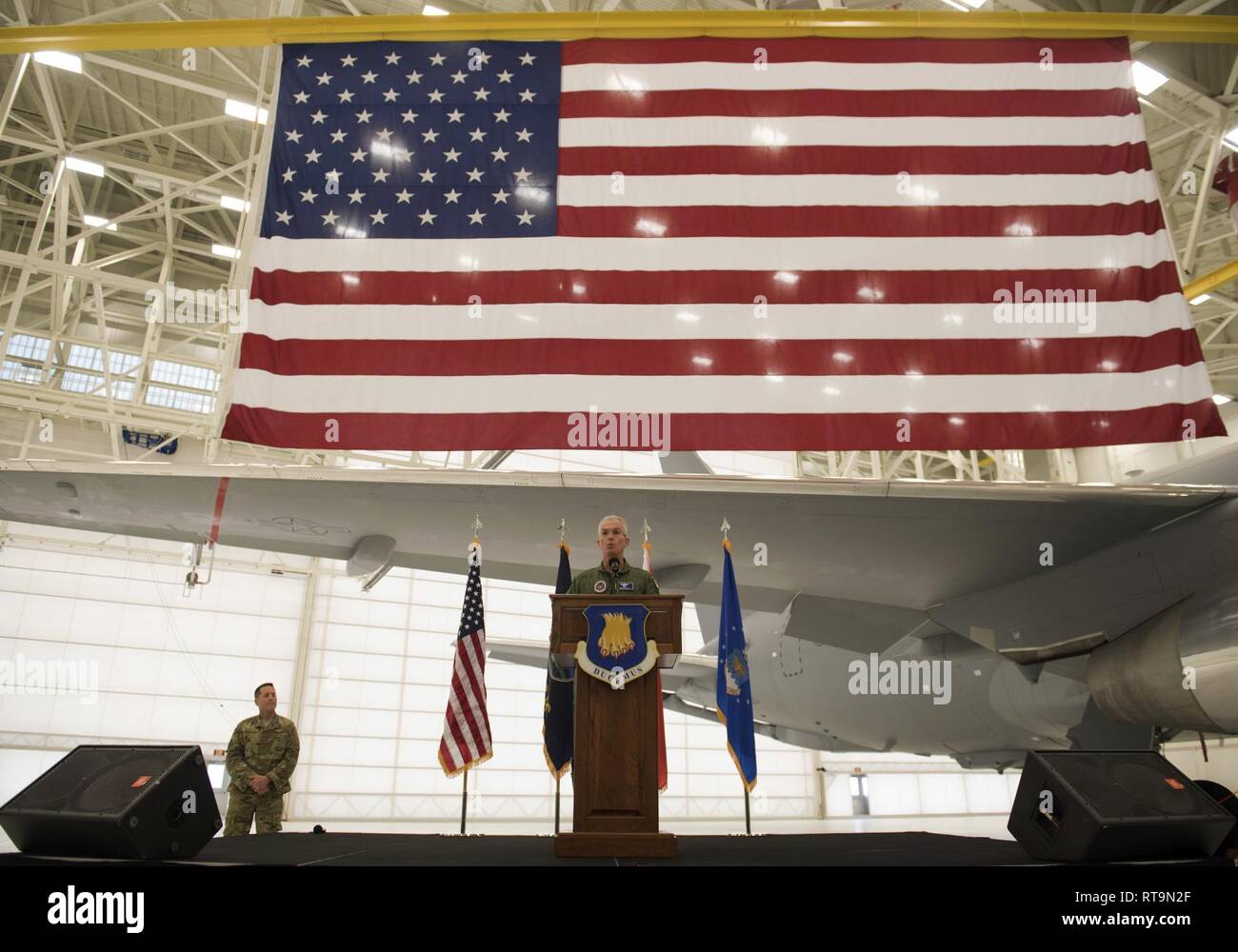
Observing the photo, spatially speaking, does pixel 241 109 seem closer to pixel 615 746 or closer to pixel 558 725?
pixel 558 725

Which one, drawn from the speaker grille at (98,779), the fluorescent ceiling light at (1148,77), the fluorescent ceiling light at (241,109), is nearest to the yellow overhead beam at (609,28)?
the speaker grille at (98,779)

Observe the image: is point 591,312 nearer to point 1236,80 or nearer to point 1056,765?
point 1056,765

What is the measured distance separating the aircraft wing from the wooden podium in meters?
1.44

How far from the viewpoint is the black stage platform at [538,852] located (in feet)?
10.6

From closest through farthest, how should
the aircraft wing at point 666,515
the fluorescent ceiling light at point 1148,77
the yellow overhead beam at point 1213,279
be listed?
the aircraft wing at point 666,515, the fluorescent ceiling light at point 1148,77, the yellow overhead beam at point 1213,279

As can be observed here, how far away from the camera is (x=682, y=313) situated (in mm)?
6430

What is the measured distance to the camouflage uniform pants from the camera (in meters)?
7.58

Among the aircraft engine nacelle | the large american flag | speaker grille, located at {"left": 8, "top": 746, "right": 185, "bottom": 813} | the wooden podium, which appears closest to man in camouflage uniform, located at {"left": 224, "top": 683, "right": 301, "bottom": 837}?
the large american flag

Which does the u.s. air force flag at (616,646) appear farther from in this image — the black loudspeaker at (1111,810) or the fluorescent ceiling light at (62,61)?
the fluorescent ceiling light at (62,61)

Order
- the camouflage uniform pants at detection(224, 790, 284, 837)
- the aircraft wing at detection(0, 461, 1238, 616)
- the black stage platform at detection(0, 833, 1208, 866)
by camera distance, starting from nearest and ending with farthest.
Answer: the black stage platform at detection(0, 833, 1208, 866) < the aircraft wing at detection(0, 461, 1238, 616) < the camouflage uniform pants at detection(224, 790, 284, 837)

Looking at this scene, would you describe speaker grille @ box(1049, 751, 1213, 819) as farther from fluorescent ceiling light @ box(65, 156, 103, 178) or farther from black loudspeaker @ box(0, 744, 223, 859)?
fluorescent ceiling light @ box(65, 156, 103, 178)

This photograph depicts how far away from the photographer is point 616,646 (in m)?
4.36

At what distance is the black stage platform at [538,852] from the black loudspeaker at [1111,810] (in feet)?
0.58
